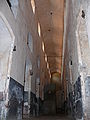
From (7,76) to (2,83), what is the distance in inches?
9.3

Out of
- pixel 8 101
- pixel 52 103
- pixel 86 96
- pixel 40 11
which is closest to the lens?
pixel 86 96

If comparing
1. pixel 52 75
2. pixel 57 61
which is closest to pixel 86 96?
pixel 57 61

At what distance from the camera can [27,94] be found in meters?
8.24

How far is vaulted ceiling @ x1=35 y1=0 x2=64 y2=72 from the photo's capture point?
443 inches

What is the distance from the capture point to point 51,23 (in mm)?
13336

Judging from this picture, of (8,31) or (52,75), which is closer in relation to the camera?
(8,31)

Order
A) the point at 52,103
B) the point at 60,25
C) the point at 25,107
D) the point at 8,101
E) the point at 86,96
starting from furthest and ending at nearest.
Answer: the point at 52,103 → the point at 60,25 → the point at 25,107 → the point at 8,101 → the point at 86,96

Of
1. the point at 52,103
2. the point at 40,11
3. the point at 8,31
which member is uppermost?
the point at 40,11

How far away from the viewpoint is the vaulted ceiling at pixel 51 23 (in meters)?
11.3

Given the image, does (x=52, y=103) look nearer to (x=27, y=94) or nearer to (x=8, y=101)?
(x=27, y=94)

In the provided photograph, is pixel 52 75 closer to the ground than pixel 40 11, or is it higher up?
closer to the ground

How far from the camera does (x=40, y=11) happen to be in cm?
1202

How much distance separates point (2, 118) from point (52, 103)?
12.9 meters

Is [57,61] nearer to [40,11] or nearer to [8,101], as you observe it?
[40,11]
